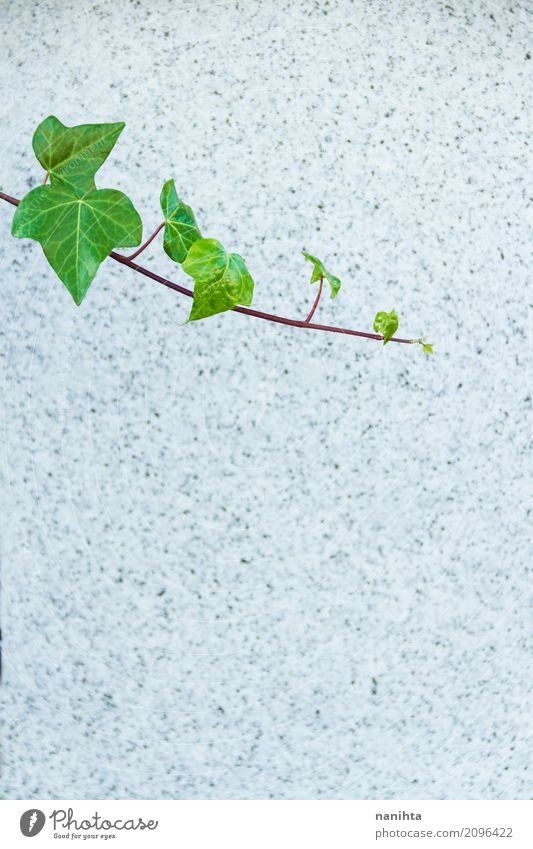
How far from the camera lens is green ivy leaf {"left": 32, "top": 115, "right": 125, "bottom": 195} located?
49cm

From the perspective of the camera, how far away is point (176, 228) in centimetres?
56

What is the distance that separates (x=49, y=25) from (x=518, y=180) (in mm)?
510

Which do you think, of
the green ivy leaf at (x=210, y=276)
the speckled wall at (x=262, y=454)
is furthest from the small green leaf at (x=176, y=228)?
the speckled wall at (x=262, y=454)

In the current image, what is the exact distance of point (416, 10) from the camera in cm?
77

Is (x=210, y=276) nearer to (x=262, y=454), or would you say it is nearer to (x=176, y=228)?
(x=176, y=228)

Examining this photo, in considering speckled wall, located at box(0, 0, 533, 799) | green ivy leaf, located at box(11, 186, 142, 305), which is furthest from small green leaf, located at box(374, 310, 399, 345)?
green ivy leaf, located at box(11, 186, 142, 305)

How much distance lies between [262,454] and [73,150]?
35 cm

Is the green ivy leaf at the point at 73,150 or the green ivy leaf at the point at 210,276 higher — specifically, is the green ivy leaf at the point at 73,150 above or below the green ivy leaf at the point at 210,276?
above

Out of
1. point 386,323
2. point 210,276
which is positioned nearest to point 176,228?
point 210,276

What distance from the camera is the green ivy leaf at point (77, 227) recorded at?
487 mm

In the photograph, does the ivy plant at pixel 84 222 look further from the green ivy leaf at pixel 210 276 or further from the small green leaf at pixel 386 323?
the small green leaf at pixel 386 323
